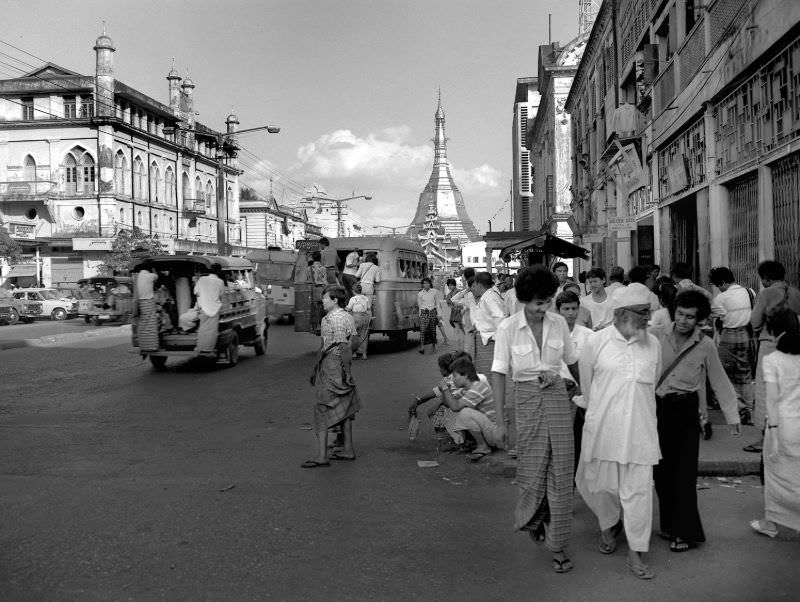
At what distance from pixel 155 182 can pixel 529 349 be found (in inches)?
2419

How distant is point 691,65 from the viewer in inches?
633

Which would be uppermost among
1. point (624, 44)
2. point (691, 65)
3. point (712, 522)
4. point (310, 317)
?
point (624, 44)

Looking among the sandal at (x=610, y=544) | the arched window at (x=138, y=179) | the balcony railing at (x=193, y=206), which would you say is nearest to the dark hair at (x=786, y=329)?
the sandal at (x=610, y=544)

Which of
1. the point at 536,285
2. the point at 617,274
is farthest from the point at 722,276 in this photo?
the point at 536,285

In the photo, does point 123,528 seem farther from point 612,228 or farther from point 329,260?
point 612,228

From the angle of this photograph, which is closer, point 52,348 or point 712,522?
point 712,522

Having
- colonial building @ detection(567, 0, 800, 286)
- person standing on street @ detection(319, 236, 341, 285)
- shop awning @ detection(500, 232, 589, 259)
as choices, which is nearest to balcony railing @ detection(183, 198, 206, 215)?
colonial building @ detection(567, 0, 800, 286)

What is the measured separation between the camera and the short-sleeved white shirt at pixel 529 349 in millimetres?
5027

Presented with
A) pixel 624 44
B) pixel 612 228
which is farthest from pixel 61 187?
pixel 612 228

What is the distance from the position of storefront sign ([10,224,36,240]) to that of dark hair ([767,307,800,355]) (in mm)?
52334

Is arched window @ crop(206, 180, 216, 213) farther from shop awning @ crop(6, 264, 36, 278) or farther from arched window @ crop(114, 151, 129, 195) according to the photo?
shop awning @ crop(6, 264, 36, 278)

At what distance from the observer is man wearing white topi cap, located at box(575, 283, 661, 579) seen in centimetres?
478

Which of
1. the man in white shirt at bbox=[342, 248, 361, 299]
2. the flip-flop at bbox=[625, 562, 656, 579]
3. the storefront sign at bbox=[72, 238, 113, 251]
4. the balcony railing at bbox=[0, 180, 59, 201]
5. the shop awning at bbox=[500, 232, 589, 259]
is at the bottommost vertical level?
the flip-flop at bbox=[625, 562, 656, 579]

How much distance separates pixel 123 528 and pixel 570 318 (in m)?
3.97
